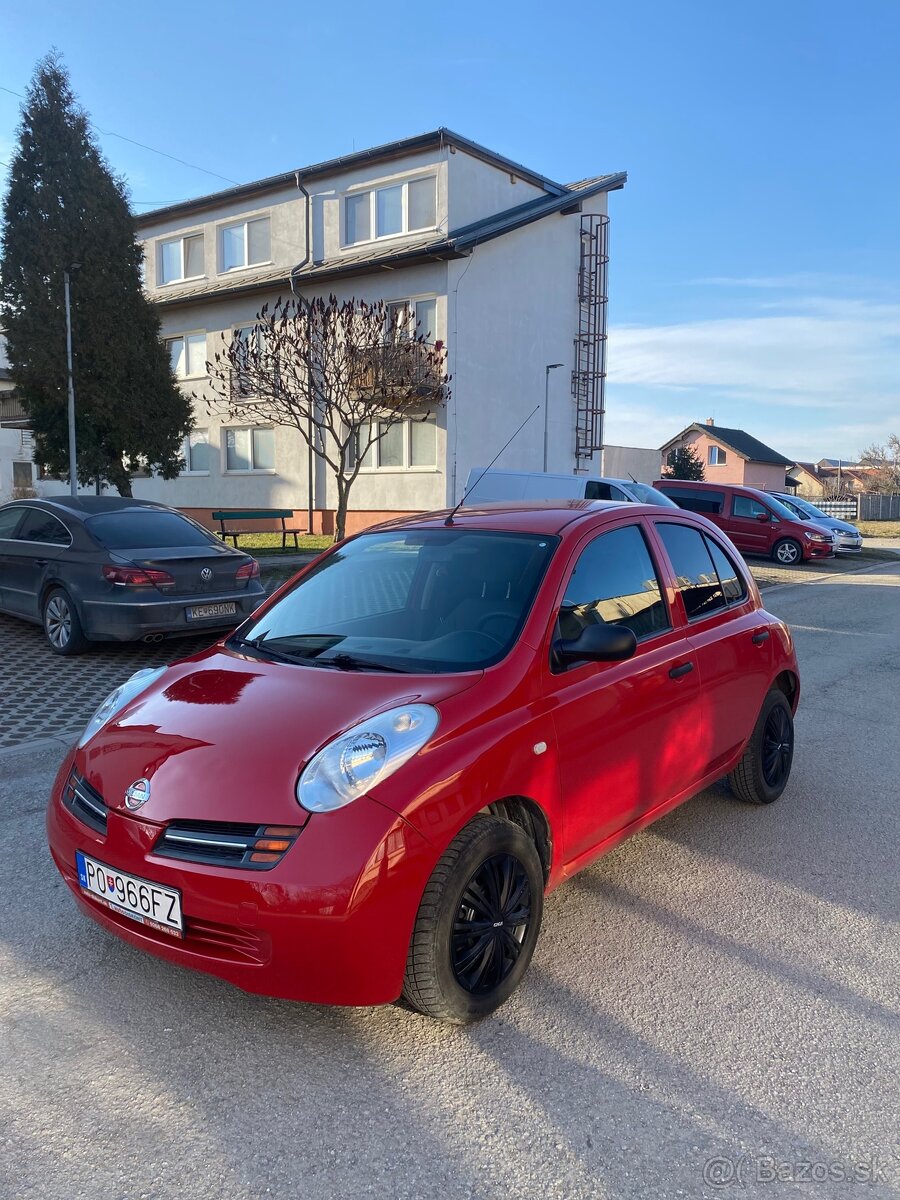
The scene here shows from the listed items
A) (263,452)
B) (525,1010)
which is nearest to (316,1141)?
(525,1010)

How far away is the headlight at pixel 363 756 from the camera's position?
2660 millimetres

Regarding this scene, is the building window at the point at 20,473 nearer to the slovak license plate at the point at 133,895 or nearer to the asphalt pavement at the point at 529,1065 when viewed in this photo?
the asphalt pavement at the point at 529,1065

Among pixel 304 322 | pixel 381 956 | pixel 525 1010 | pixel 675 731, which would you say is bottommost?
pixel 525 1010

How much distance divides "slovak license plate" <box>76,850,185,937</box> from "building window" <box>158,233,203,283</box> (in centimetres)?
2855

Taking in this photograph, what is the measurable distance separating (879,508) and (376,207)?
124 feet

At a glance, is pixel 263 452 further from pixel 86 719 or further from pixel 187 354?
pixel 86 719

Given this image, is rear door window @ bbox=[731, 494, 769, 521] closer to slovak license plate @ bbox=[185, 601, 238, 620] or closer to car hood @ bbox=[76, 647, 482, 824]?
slovak license plate @ bbox=[185, 601, 238, 620]

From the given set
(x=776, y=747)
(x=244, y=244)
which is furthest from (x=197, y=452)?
(x=776, y=747)

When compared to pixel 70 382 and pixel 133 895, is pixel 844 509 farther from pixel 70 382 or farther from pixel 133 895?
pixel 133 895

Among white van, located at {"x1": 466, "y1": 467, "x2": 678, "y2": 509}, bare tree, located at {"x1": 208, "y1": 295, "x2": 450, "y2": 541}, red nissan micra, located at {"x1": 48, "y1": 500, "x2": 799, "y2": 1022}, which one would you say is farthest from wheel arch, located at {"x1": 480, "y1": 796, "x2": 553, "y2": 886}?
bare tree, located at {"x1": 208, "y1": 295, "x2": 450, "y2": 541}

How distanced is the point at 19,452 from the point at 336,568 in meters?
32.2

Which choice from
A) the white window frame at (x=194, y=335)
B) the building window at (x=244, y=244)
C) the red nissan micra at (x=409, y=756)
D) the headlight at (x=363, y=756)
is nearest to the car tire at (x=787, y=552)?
the building window at (x=244, y=244)

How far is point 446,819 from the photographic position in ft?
8.92

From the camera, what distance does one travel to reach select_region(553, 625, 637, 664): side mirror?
326 cm
